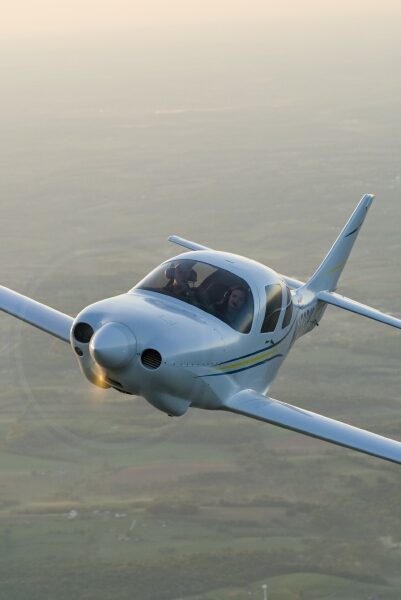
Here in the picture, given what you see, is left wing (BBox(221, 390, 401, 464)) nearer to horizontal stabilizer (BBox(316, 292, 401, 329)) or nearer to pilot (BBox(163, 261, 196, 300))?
pilot (BBox(163, 261, 196, 300))

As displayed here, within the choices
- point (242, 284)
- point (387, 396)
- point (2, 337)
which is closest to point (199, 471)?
point (387, 396)

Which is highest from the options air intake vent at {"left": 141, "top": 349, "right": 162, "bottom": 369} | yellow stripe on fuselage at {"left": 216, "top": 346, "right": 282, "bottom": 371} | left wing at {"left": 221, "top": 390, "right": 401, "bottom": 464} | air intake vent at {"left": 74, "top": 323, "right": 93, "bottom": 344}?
air intake vent at {"left": 74, "top": 323, "right": 93, "bottom": 344}

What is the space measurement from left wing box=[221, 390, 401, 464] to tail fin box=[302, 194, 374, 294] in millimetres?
7245

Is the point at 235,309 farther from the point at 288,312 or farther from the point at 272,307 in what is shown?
the point at 288,312

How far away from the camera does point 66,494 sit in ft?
477

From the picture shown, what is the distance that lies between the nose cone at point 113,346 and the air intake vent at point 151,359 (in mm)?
320

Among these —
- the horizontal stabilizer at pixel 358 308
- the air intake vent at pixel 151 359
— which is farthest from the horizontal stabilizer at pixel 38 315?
the horizontal stabilizer at pixel 358 308

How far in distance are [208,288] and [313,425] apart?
3486 mm

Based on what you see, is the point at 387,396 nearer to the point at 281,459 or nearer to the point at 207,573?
the point at 281,459

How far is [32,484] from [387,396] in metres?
80.9

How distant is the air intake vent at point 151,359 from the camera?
13.9 metres

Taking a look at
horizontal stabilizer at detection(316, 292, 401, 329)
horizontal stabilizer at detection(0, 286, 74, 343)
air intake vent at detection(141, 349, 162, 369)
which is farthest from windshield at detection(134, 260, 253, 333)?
horizontal stabilizer at detection(316, 292, 401, 329)

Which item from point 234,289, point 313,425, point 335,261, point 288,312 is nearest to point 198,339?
point 234,289

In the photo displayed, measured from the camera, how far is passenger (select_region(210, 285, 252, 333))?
629 inches
